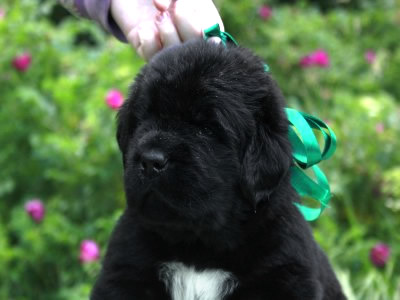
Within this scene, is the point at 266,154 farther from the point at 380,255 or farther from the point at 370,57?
the point at 370,57

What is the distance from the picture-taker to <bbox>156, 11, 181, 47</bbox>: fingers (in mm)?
2836

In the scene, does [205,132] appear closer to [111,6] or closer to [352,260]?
[111,6]

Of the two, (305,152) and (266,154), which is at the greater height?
(266,154)

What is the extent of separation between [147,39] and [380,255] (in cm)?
252

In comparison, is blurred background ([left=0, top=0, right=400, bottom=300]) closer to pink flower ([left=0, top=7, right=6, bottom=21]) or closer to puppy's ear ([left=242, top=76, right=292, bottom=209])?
pink flower ([left=0, top=7, right=6, bottom=21])

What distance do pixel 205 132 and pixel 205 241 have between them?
1.25 feet

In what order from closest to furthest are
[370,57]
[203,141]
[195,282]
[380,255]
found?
1. [203,141]
2. [195,282]
3. [380,255]
4. [370,57]

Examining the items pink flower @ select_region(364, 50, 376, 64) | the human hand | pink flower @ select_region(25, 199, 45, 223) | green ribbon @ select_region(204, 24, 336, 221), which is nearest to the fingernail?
the human hand

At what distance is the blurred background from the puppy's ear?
1.89m

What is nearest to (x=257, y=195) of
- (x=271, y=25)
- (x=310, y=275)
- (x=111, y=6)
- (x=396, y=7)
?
(x=310, y=275)

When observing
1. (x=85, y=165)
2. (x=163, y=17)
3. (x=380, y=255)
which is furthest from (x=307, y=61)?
(x=163, y=17)

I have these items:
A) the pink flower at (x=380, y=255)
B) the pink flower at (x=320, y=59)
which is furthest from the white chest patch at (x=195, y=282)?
the pink flower at (x=320, y=59)

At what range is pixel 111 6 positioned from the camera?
3113 mm

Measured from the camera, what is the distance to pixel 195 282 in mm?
2598
